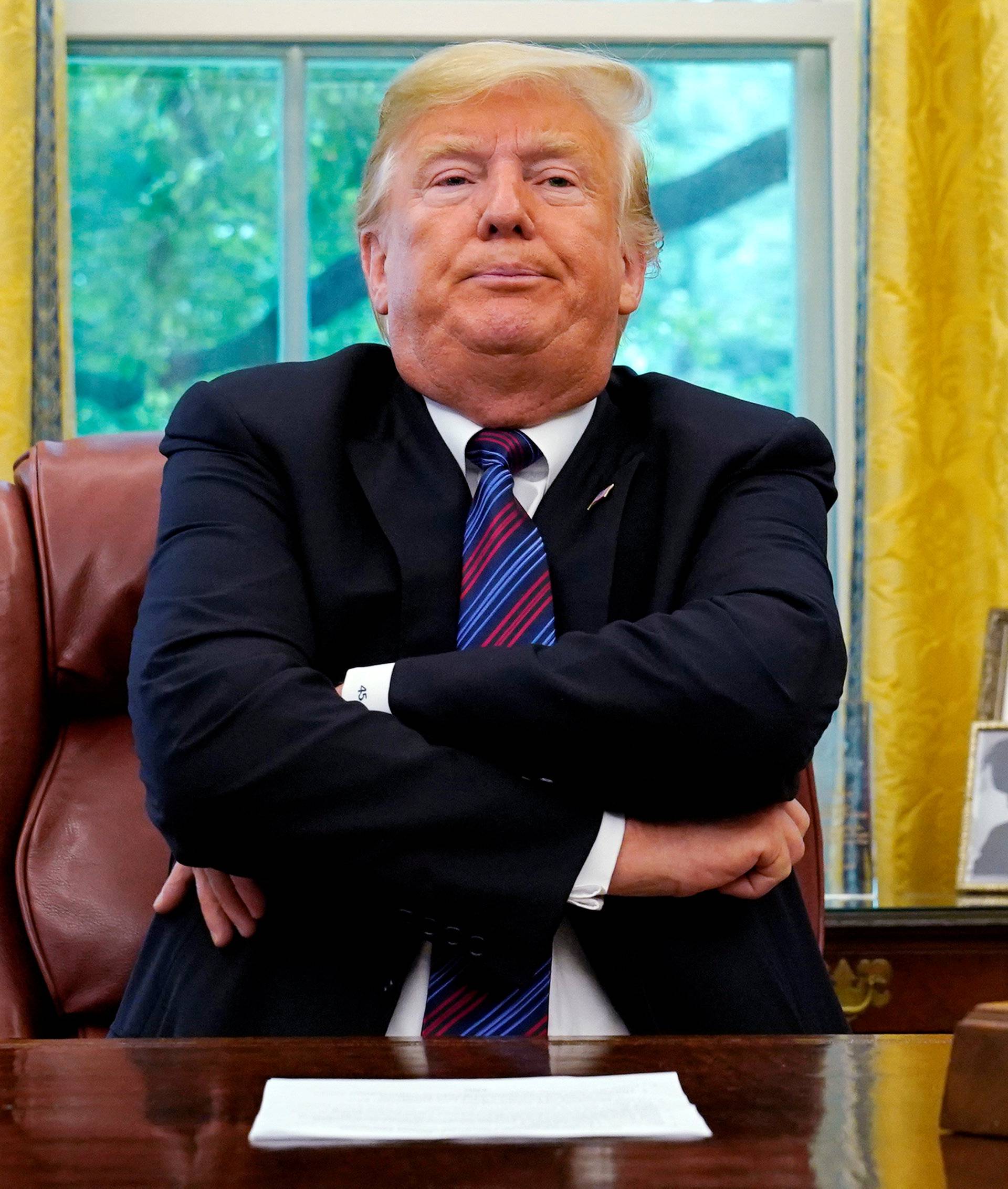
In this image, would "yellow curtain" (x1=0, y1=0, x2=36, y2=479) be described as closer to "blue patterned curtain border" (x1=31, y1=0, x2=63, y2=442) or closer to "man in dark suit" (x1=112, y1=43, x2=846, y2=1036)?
"blue patterned curtain border" (x1=31, y1=0, x2=63, y2=442)

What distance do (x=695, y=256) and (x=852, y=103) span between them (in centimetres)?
39

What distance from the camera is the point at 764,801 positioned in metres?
1.22

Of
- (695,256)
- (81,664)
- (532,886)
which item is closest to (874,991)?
(532,886)

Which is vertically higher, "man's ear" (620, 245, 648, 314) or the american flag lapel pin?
"man's ear" (620, 245, 648, 314)

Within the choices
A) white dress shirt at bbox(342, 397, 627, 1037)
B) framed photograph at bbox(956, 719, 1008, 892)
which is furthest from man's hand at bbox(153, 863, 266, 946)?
framed photograph at bbox(956, 719, 1008, 892)

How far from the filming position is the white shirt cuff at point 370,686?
123 centimetres

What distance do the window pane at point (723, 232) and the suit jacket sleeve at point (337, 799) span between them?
1672 millimetres

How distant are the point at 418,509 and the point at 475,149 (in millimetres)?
392

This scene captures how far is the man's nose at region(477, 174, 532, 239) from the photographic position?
1453mm

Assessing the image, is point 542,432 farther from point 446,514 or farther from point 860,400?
point 860,400

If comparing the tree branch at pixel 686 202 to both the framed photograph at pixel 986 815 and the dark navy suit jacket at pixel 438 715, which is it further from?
the dark navy suit jacket at pixel 438 715

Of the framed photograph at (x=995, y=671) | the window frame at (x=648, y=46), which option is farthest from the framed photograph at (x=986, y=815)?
the window frame at (x=648, y=46)

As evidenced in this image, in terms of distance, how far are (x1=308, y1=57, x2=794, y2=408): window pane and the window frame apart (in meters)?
0.03

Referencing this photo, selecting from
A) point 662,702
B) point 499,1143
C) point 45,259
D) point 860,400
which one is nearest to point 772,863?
point 662,702
